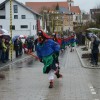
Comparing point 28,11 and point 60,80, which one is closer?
point 60,80

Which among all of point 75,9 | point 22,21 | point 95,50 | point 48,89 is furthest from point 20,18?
point 75,9

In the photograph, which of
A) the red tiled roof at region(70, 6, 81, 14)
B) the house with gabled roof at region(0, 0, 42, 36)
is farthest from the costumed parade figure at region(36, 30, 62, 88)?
the red tiled roof at region(70, 6, 81, 14)

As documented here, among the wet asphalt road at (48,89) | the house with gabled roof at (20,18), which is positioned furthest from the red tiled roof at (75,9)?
the wet asphalt road at (48,89)

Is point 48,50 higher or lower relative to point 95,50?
higher

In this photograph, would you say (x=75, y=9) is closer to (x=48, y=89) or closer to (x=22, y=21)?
(x=22, y=21)

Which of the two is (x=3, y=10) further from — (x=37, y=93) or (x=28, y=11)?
(x=37, y=93)

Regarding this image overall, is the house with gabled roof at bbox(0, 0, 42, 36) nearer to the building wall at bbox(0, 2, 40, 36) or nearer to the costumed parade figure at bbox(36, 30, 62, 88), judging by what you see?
the building wall at bbox(0, 2, 40, 36)

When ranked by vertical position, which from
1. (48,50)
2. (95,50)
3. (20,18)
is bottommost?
(95,50)

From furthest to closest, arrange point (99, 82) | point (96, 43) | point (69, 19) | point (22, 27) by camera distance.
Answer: point (69, 19) → point (22, 27) → point (96, 43) → point (99, 82)

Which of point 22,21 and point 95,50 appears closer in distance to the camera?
point 95,50

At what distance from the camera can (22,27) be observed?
98688mm

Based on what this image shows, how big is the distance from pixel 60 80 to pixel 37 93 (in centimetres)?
376

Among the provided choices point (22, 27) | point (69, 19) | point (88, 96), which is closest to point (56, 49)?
point (88, 96)

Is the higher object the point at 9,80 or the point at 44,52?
the point at 44,52
